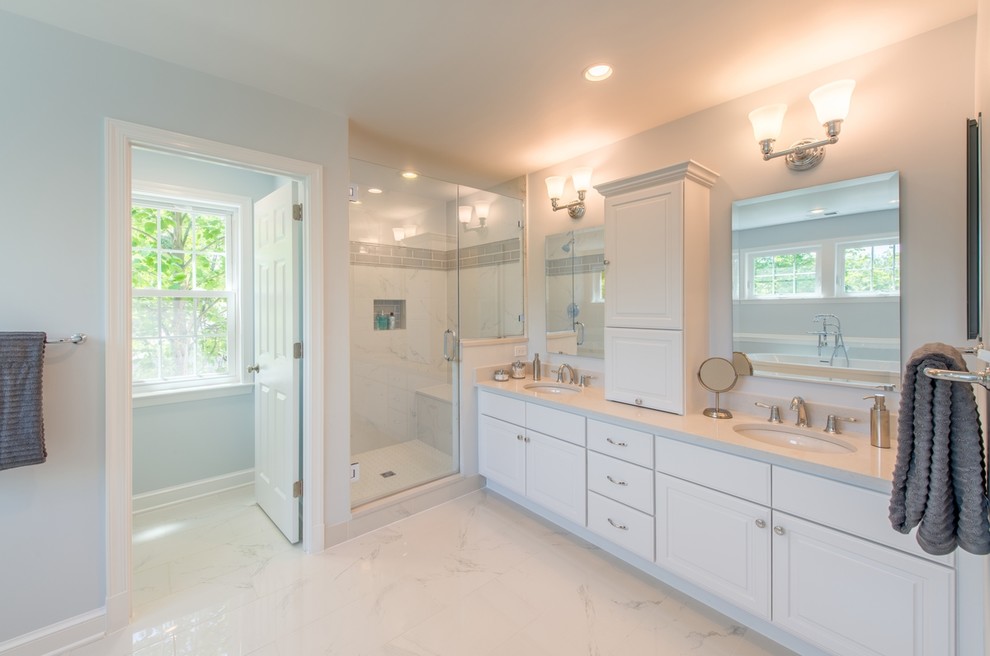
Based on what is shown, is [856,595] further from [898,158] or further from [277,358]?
[277,358]

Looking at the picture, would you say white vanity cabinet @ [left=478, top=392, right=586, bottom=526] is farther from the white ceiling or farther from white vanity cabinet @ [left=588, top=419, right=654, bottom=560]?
the white ceiling

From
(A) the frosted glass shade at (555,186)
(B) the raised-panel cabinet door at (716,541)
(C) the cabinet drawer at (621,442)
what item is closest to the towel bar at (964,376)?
(B) the raised-panel cabinet door at (716,541)

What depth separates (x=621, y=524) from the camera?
→ 2111 mm

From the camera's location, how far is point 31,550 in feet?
5.25

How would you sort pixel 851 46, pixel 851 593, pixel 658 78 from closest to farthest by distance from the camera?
pixel 851 593
pixel 851 46
pixel 658 78

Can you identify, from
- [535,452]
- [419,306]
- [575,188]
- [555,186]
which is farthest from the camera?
[419,306]

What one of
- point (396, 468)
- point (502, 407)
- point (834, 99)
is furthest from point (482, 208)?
point (834, 99)

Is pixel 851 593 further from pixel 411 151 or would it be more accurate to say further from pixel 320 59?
pixel 411 151

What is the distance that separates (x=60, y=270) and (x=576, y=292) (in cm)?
268

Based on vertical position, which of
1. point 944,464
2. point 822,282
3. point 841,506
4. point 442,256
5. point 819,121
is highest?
point 819,121

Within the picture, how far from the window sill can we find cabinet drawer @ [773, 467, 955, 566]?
11.1ft

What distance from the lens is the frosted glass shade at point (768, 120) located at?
1823mm

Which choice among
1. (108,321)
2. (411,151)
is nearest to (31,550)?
(108,321)

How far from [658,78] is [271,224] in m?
2.34
